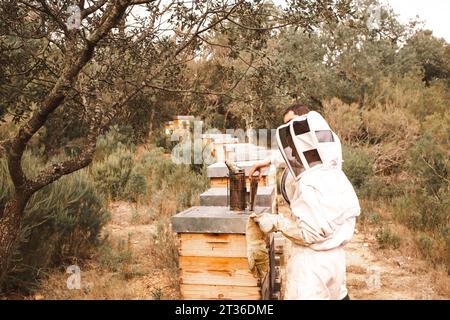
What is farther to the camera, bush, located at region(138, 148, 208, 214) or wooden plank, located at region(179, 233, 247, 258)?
bush, located at region(138, 148, 208, 214)

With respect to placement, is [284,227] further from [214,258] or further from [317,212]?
[214,258]

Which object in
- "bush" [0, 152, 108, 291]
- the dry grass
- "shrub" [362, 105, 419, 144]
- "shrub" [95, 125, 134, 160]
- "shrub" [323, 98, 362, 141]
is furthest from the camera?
"shrub" [323, 98, 362, 141]

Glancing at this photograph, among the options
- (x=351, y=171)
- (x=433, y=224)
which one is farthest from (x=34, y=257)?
(x=351, y=171)

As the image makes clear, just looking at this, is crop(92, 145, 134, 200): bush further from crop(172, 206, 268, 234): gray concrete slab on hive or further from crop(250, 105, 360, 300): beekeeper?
crop(250, 105, 360, 300): beekeeper

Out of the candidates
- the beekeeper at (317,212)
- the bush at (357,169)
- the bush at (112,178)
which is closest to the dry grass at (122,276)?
the beekeeper at (317,212)

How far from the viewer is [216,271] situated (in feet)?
11.7

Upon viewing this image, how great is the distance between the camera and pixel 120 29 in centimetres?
440

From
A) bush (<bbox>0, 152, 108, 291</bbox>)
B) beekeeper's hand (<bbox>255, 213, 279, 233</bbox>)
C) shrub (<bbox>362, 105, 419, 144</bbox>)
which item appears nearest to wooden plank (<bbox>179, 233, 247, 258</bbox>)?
beekeeper's hand (<bbox>255, 213, 279, 233</bbox>)

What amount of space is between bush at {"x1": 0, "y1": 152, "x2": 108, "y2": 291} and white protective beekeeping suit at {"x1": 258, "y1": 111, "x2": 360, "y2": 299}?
295cm

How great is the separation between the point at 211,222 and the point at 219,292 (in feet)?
1.97

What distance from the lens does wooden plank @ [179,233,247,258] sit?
11.4 feet

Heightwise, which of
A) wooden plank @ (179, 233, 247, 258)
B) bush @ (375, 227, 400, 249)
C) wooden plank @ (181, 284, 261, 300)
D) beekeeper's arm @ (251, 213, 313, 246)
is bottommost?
bush @ (375, 227, 400, 249)

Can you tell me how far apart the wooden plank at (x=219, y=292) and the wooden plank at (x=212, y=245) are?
27cm

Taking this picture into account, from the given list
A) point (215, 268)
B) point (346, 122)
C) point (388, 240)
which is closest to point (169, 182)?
point (388, 240)
